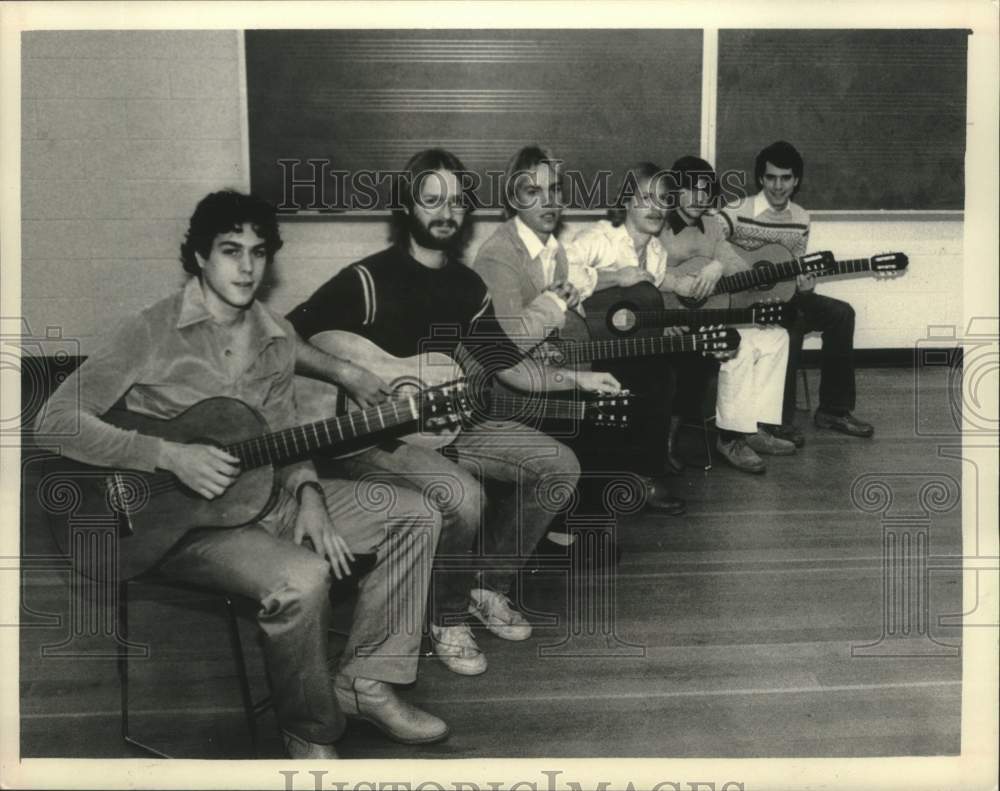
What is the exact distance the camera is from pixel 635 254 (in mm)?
2641

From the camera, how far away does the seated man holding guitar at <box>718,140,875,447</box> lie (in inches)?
102

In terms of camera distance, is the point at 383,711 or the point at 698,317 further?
the point at 698,317

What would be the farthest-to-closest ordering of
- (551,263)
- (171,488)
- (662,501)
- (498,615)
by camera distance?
(662,501) → (551,263) → (498,615) → (171,488)

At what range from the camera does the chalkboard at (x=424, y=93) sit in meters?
2.35

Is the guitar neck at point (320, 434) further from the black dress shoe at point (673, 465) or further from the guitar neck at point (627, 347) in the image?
the black dress shoe at point (673, 465)

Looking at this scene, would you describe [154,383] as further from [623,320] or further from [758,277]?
[758,277]

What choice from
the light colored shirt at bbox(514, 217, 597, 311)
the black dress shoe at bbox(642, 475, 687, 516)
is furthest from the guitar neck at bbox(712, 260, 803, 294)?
the black dress shoe at bbox(642, 475, 687, 516)

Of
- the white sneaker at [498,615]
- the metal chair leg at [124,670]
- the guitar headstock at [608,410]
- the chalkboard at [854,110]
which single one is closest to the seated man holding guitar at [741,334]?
the chalkboard at [854,110]

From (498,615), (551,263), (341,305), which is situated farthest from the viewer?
(551,263)

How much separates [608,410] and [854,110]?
1.09m

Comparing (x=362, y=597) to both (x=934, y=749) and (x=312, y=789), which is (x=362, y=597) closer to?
(x=312, y=789)

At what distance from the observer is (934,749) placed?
230 centimetres

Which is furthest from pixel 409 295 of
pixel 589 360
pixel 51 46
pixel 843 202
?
pixel 843 202

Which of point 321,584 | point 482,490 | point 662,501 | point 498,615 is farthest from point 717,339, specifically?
point 321,584
